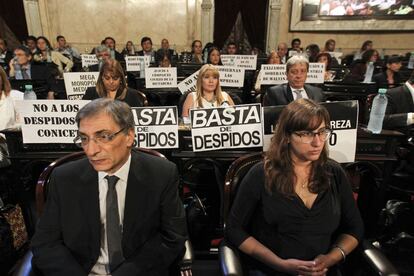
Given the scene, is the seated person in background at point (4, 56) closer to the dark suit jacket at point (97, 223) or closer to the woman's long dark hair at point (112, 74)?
the woman's long dark hair at point (112, 74)

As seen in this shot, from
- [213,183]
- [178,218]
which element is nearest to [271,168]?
[178,218]

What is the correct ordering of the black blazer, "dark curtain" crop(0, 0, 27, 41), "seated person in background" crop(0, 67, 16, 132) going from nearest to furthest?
"seated person in background" crop(0, 67, 16, 132) < the black blazer < "dark curtain" crop(0, 0, 27, 41)

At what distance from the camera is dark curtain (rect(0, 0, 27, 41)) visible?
367 inches

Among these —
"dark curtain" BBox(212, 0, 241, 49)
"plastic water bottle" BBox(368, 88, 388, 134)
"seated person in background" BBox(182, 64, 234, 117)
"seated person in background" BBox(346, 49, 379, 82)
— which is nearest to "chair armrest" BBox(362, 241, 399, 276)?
"plastic water bottle" BBox(368, 88, 388, 134)

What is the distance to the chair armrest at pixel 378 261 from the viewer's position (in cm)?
128

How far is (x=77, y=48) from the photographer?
9.96 meters

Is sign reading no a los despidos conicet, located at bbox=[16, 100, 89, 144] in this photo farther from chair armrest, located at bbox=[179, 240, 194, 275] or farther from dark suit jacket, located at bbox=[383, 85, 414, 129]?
dark suit jacket, located at bbox=[383, 85, 414, 129]

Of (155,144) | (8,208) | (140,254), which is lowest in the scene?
(8,208)

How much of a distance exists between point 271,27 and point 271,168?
9538mm

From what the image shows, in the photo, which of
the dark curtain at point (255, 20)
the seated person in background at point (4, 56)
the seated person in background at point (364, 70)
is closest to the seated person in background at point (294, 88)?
the seated person in background at point (364, 70)

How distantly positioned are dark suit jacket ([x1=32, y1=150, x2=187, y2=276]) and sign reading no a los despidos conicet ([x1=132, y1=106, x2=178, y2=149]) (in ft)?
2.35

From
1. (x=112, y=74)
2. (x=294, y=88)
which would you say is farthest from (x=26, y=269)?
(x=294, y=88)

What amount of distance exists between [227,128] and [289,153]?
67 centimetres

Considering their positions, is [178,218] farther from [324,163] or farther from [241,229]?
[324,163]
